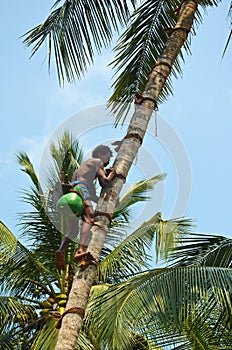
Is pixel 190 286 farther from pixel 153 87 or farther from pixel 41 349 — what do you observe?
pixel 41 349

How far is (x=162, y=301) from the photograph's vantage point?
17.6 ft

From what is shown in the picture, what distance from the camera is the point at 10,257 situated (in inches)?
396

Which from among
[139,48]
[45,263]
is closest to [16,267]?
[45,263]

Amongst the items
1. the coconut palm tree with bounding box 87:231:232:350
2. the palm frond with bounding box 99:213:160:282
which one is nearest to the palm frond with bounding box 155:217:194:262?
the palm frond with bounding box 99:213:160:282

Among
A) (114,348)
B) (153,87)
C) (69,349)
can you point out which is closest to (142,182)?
(153,87)

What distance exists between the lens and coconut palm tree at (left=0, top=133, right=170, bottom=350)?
9586 mm

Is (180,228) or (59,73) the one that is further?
(180,228)

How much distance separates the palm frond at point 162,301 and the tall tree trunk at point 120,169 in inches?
20.6

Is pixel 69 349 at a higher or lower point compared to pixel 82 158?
lower

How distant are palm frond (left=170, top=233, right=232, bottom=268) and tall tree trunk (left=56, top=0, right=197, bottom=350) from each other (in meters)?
1.54

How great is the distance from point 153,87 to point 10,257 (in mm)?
4741

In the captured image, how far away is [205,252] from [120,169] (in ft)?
6.40

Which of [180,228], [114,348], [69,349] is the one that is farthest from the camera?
[180,228]

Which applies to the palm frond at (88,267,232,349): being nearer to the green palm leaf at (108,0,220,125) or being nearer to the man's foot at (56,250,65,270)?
the man's foot at (56,250,65,270)
